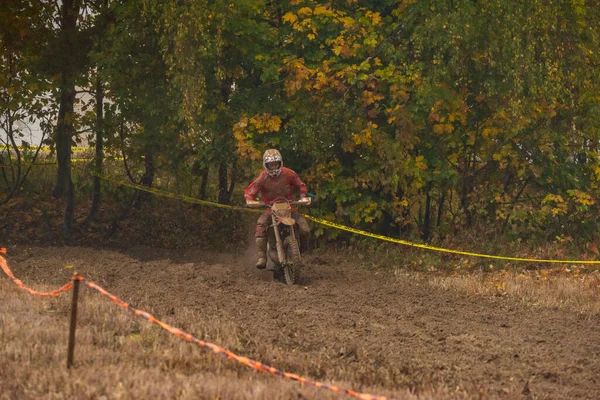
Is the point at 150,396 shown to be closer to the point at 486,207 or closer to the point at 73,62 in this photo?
the point at 486,207

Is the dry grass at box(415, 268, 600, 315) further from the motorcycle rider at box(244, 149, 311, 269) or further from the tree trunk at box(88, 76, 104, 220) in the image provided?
the tree trunk at box(88, 76, 104, 220)

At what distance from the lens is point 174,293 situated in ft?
42.2

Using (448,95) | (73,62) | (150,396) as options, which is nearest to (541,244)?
(448,95)

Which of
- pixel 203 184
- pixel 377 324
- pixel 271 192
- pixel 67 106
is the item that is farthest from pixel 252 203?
pixel 67 106

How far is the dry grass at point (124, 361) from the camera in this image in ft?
23.7

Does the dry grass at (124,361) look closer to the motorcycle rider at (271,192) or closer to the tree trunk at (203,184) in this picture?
the motorcycle rider at (271,192)

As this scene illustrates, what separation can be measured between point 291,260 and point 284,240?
38 centimetres

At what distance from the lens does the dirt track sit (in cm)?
859

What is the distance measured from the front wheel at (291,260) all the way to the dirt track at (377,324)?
27 cm

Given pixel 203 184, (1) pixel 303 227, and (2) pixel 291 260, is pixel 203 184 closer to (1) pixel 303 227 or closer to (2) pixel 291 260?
(1) pixel 303 227

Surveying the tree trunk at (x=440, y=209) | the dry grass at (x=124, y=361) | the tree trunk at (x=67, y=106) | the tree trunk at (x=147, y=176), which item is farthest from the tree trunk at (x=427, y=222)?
the dry grass at (x=124, y=361)

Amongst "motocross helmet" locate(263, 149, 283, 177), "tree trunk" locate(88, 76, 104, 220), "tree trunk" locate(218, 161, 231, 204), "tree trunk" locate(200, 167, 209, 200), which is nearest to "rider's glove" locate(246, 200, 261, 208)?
"motocross helmet" locate(263, 149, 283, 177)

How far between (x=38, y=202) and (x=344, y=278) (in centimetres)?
1070

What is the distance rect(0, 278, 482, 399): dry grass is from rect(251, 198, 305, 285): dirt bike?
3120 millimetres
